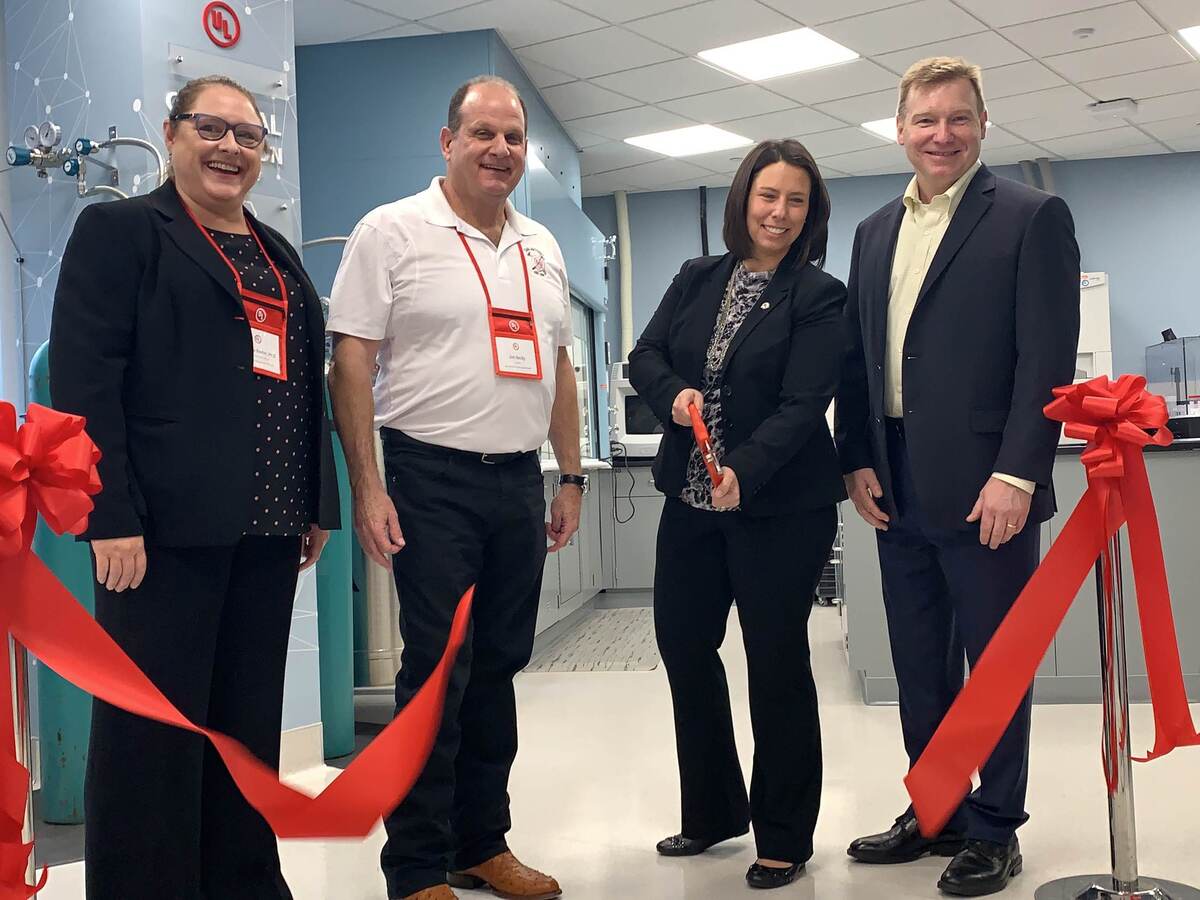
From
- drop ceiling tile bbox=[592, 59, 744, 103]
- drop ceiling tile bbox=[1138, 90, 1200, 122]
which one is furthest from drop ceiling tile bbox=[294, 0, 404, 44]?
drop ceiling tile bbox=[1138, 90, 1200, 122]

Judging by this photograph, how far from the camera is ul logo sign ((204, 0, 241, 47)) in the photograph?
10.1 feet

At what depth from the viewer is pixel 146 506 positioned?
167cm

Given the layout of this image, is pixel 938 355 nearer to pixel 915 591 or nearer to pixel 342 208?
pixel 915 591

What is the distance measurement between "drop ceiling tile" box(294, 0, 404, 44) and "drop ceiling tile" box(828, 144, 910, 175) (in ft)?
13.2

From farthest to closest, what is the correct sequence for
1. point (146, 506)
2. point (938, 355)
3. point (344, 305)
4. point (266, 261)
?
point (938, 355) < point (344, 305) < point (266, 261) < point (146, 506)

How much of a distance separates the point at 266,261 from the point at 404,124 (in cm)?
395

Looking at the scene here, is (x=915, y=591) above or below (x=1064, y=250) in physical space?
below

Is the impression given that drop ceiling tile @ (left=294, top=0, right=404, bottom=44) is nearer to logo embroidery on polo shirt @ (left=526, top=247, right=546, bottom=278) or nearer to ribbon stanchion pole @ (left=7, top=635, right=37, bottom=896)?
logo embroidery on polo shirt @ (left=526, top=247, right=546, bottom=278)

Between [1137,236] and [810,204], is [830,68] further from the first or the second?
[810,204]

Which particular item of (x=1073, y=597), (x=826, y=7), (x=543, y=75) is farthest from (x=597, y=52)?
(x=1073, y=597)

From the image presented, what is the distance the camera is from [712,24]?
555 centimetres

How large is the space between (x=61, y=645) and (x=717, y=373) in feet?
4.40

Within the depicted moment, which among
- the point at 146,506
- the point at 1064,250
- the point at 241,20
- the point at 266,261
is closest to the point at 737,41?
the point at 241,20

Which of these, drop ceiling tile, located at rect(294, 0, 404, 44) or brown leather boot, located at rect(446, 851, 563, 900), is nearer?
brown leather boot, located at rect(446, 851, 563, 900)
